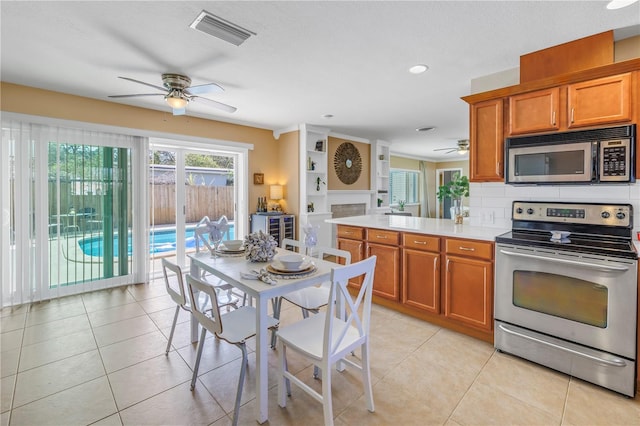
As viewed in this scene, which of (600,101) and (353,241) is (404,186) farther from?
(600,101)

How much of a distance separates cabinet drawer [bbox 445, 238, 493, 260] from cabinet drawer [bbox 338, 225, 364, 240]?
39.5 inches

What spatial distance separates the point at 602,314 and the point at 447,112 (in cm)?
341

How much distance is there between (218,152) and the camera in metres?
5.09

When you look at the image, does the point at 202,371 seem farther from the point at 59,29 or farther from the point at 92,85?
the point at 92,85

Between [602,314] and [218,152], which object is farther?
[218,152]

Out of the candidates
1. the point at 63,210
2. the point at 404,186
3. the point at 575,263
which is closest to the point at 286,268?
the point at 575,263

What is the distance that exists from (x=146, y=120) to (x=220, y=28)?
8.75 ft

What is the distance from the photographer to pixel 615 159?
221 cm

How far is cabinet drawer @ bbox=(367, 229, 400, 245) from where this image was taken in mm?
3172

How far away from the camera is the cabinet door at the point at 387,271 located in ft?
10.5

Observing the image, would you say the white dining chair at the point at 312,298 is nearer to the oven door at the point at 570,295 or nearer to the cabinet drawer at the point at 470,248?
the cabinet drawer at the point at 470,248

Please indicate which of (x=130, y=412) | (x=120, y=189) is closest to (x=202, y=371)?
(x=130, y=412)

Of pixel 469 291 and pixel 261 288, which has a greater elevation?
pixel 261 288

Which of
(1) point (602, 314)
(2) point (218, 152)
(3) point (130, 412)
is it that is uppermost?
(2) point (218, 152)
